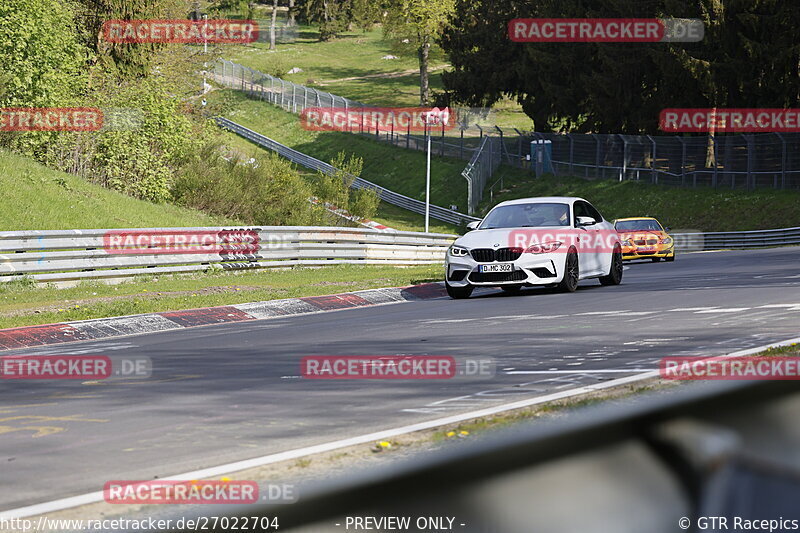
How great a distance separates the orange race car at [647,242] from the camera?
101 ft

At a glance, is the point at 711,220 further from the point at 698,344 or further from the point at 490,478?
the point at 490,478

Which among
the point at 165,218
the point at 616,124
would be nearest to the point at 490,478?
the point at 165,218

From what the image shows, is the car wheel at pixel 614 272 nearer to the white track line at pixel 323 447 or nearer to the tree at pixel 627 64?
the white track line at pixel 323 447

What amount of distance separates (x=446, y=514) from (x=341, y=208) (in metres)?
42.2

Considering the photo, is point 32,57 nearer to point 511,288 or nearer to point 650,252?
point 650,252

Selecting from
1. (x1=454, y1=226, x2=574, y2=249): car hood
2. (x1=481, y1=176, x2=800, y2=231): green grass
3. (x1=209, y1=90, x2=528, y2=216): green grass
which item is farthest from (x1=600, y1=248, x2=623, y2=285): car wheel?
(x1=209, y1=90, x2=528, y2=216): green grass

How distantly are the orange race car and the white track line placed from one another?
23.2 m

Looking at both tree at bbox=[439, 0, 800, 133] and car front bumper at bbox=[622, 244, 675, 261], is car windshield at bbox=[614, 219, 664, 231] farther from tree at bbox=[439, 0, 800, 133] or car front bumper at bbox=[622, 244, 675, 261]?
tree at bbox=[439, 0, 800, 133]

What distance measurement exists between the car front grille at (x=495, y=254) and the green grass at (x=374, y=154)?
3632 cm

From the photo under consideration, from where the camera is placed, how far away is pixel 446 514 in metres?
2.71

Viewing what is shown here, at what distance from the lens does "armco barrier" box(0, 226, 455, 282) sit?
2011 centimetres

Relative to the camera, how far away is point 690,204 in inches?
1948

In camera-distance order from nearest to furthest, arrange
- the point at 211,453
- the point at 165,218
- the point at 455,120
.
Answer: the point at 211,453, the point at 165,218, the point at 455,120

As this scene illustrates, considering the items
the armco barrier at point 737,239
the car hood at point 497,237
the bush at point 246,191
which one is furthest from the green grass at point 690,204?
the car hood at point 497,237
